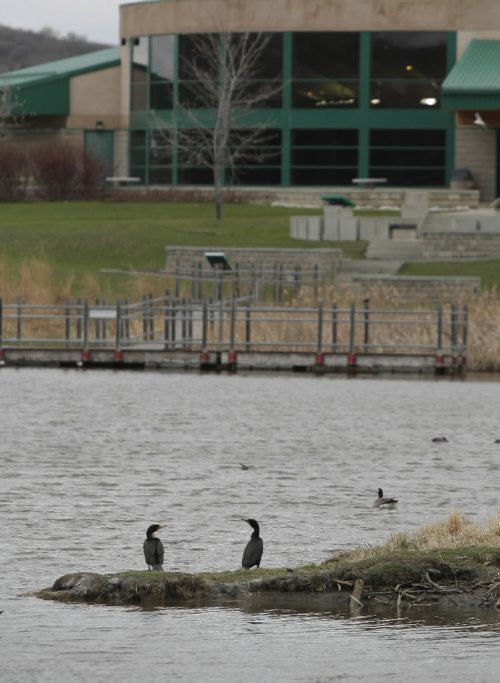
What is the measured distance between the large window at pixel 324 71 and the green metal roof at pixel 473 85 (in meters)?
6.22

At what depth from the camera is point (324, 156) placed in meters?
90.1

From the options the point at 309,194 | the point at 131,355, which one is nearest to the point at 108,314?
the point at 131,355

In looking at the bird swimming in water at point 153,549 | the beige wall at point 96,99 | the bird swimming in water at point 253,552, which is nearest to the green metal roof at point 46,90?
the beige wall at point 96,99

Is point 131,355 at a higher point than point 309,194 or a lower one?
lower

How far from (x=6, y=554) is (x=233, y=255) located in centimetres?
3649

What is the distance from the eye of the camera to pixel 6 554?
2484cm

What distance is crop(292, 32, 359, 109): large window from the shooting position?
294 ft

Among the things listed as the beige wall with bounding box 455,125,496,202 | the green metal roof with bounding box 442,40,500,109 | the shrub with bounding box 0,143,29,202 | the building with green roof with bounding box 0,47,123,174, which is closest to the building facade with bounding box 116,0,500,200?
the beige wall with bounding box 455,125,496,202

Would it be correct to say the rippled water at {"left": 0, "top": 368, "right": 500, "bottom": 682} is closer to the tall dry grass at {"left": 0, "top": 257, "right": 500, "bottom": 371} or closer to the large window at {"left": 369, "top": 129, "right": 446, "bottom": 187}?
the tall dry grass at {"left": 0, "top": 257, "right": 500, "bottom": 371}

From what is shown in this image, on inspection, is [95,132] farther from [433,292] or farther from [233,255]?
[433,292]

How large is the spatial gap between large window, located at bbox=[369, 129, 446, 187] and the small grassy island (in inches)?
2692

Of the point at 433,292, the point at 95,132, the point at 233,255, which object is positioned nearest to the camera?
the point at 433,292

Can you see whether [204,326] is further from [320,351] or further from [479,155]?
[479,155]

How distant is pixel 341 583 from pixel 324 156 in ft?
231
